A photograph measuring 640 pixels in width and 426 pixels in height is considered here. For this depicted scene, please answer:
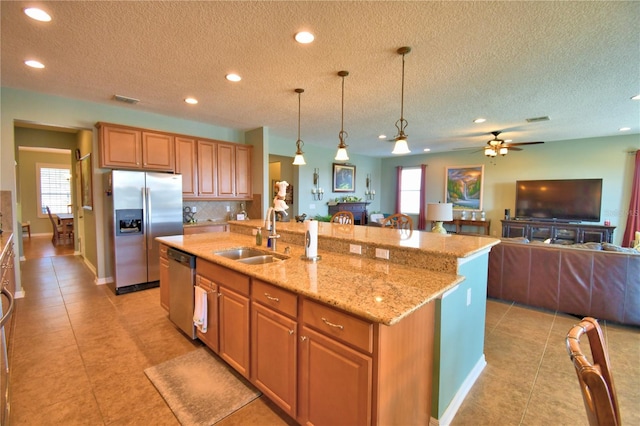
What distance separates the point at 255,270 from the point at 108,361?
66.2 inches

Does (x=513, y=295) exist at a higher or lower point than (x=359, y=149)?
lower

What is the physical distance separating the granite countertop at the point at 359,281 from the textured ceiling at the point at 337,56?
5.82 ft

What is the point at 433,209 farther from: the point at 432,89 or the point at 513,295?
the point at 432,89

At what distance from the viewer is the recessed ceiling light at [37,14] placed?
203 centimetres

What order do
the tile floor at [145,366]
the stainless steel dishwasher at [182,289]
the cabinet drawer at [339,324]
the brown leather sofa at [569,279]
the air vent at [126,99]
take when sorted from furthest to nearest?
1. the air vent at [126,99]
2. the brown leather sofa at [569,279]
3. the stainless steel dishwasher at [182,289]
4. the tile floor at [145,366]
5. the cabinet drawer at [339,324]

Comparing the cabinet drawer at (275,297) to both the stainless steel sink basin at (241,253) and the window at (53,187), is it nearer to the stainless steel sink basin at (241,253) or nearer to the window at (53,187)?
the stainless steel sink basin at (241,253)

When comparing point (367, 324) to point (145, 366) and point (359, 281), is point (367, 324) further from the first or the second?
point (145, 366)

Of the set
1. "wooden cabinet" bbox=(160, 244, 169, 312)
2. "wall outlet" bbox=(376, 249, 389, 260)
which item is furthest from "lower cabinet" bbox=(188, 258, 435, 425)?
"wooden cabinet" bbox=(160, 244, 169, 312)

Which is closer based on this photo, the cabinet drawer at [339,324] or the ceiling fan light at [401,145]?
the cabinet drawer at [339,324]


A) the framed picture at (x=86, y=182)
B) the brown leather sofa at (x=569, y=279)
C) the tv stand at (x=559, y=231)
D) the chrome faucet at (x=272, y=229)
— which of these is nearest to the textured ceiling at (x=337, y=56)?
the framed picture at (x=86, y=182)

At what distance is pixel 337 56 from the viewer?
8.79 ft

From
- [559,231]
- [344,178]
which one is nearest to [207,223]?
[344,178]

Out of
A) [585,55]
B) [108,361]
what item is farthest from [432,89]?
[108,361]

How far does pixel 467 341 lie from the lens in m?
2.16
